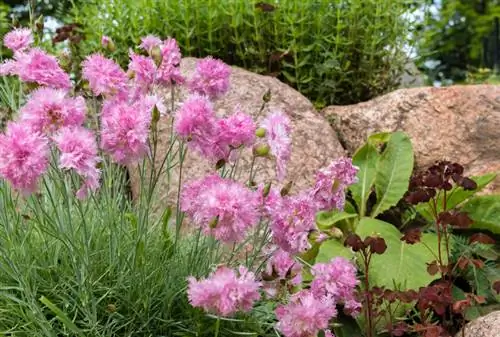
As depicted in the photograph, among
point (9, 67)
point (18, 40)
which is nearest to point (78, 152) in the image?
point (9, 67)

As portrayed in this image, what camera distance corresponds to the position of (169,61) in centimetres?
216

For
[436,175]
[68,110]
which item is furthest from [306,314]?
[436,175]

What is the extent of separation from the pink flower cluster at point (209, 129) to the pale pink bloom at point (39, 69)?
16.9 inches

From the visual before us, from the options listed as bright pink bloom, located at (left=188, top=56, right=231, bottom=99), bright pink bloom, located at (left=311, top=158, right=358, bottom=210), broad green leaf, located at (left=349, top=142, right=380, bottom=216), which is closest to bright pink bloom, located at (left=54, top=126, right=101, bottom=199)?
bright pink bloom, located at (left=188, top=56, right=231, bottom=99)

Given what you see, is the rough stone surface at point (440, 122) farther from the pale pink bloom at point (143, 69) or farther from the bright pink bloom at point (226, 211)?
the bright pink bloom at point (226, 211)

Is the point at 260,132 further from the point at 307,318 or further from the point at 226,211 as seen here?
the point at 307,318

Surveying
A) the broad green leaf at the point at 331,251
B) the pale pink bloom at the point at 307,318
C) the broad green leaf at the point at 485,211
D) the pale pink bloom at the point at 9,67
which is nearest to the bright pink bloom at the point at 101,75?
the pale pink bloom at the point at 9,67

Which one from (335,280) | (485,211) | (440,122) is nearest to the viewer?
(335,280)

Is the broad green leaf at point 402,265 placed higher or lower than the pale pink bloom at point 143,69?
lower

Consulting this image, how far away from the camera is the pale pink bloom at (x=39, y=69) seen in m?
2.04

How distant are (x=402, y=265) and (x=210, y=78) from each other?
4.86 feet

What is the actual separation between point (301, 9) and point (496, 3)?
31.7 feet

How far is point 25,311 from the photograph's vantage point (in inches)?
90.0

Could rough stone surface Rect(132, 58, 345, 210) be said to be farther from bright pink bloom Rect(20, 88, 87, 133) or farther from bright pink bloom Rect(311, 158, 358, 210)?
bright pink bloom Rect(20, 88, 87, 133)
